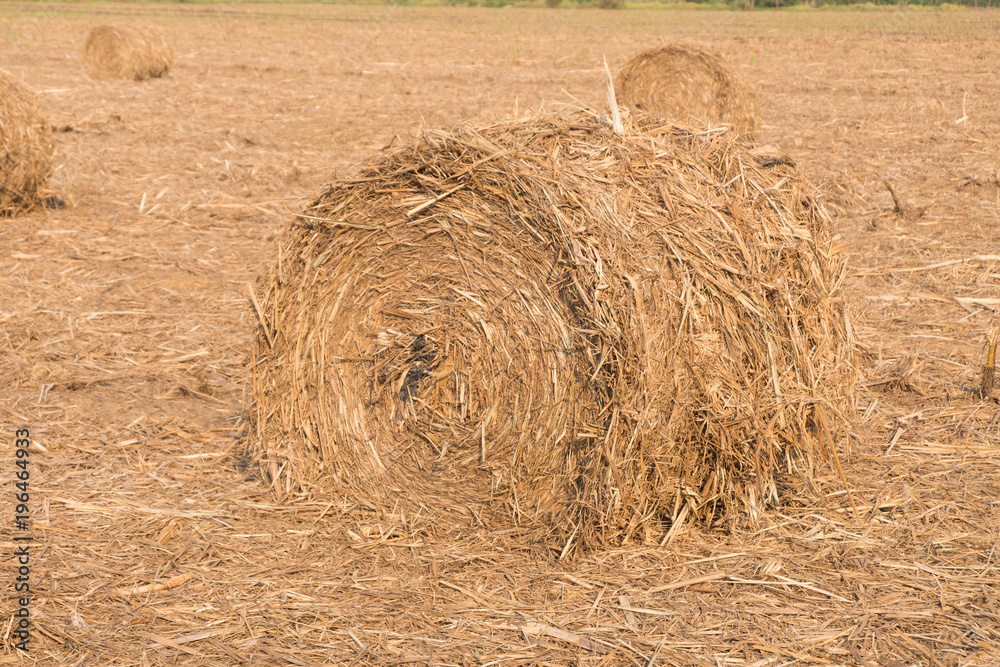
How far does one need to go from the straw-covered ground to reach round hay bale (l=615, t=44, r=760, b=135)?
28.5 inches

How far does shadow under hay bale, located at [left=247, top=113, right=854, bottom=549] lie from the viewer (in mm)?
4105

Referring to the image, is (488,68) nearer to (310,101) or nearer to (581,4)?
(310,101)

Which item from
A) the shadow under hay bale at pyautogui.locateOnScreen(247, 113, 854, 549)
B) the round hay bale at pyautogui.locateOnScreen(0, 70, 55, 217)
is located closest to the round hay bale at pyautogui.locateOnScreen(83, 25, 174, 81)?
the round hay bale at pyautogui.locateOnScreen(0, 70, 55, 217)

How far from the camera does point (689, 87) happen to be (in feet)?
43.4

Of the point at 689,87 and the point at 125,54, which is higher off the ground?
the point at 125,54

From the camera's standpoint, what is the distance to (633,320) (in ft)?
13.0

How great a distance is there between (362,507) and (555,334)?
50.5 inches

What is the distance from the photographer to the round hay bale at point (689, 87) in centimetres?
1276

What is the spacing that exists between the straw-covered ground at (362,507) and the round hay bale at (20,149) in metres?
0.27

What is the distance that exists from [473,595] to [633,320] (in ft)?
4.20

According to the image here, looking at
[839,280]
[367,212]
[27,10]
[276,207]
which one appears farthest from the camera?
[27,10]

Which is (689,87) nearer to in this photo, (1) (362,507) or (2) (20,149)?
(2) (20,149)

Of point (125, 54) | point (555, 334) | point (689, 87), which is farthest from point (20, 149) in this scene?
point (125, 54)

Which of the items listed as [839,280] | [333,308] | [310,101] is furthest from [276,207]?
[310,101]
